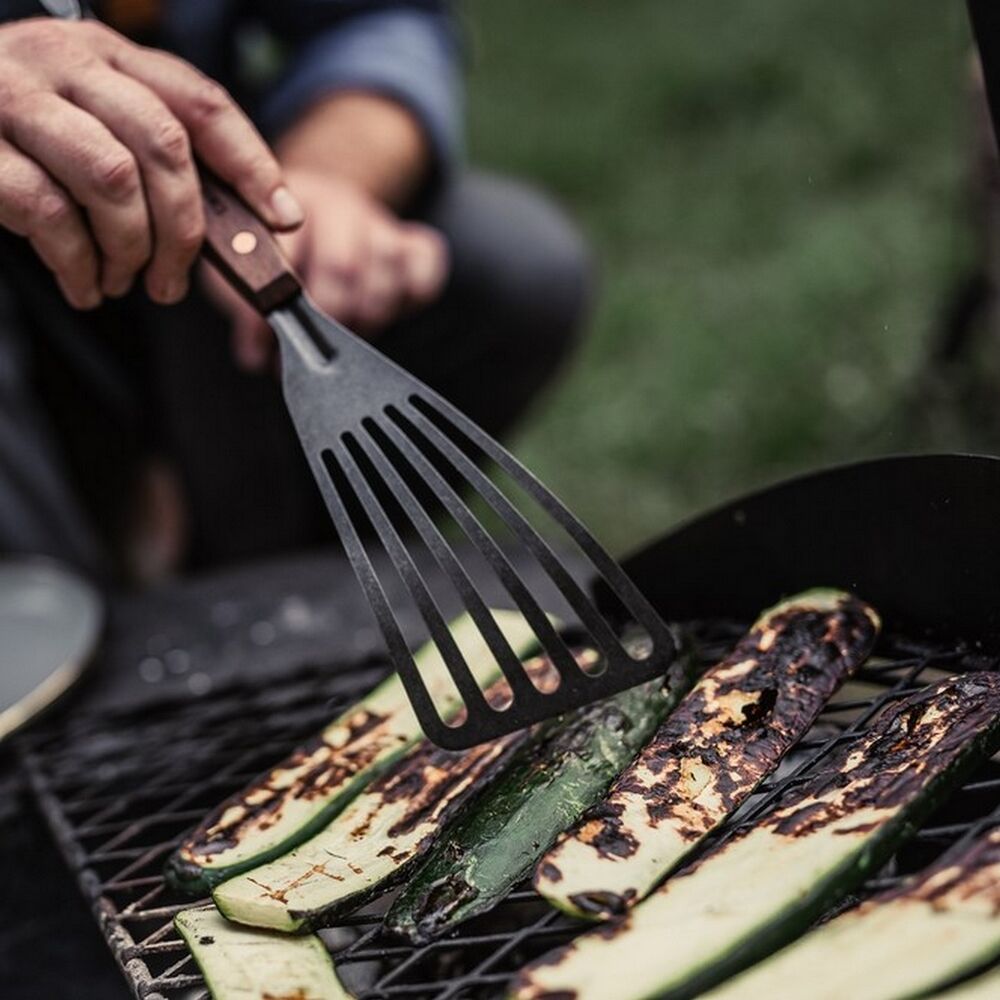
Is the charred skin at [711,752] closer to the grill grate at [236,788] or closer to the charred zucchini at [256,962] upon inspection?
the grill grate at [236,788]

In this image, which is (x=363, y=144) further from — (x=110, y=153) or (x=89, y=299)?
(x=110, y=153)

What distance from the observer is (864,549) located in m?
1.36

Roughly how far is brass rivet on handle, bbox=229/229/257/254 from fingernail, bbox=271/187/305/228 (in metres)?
0.04

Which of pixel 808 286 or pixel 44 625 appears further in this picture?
pixel 808 286

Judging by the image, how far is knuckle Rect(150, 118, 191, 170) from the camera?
123 centimetres

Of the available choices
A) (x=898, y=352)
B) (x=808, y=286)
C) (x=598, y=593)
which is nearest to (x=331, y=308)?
(x=598, y=593)

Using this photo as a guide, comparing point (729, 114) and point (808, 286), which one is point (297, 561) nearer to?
point (808, 286)

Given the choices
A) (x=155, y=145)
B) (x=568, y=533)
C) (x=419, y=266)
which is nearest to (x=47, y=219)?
(x=155, y=145)

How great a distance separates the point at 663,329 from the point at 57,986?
10.2ft

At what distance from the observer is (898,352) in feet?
12.2

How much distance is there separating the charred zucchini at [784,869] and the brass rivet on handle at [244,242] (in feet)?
2.26

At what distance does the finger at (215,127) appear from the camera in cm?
128

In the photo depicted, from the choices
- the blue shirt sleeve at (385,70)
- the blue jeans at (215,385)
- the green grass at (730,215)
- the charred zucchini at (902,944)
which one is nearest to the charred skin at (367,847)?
the charred zucchini at (902,944)

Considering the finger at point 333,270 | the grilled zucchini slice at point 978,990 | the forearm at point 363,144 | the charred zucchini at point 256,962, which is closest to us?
the grilled zucchini slice at point 978,990
